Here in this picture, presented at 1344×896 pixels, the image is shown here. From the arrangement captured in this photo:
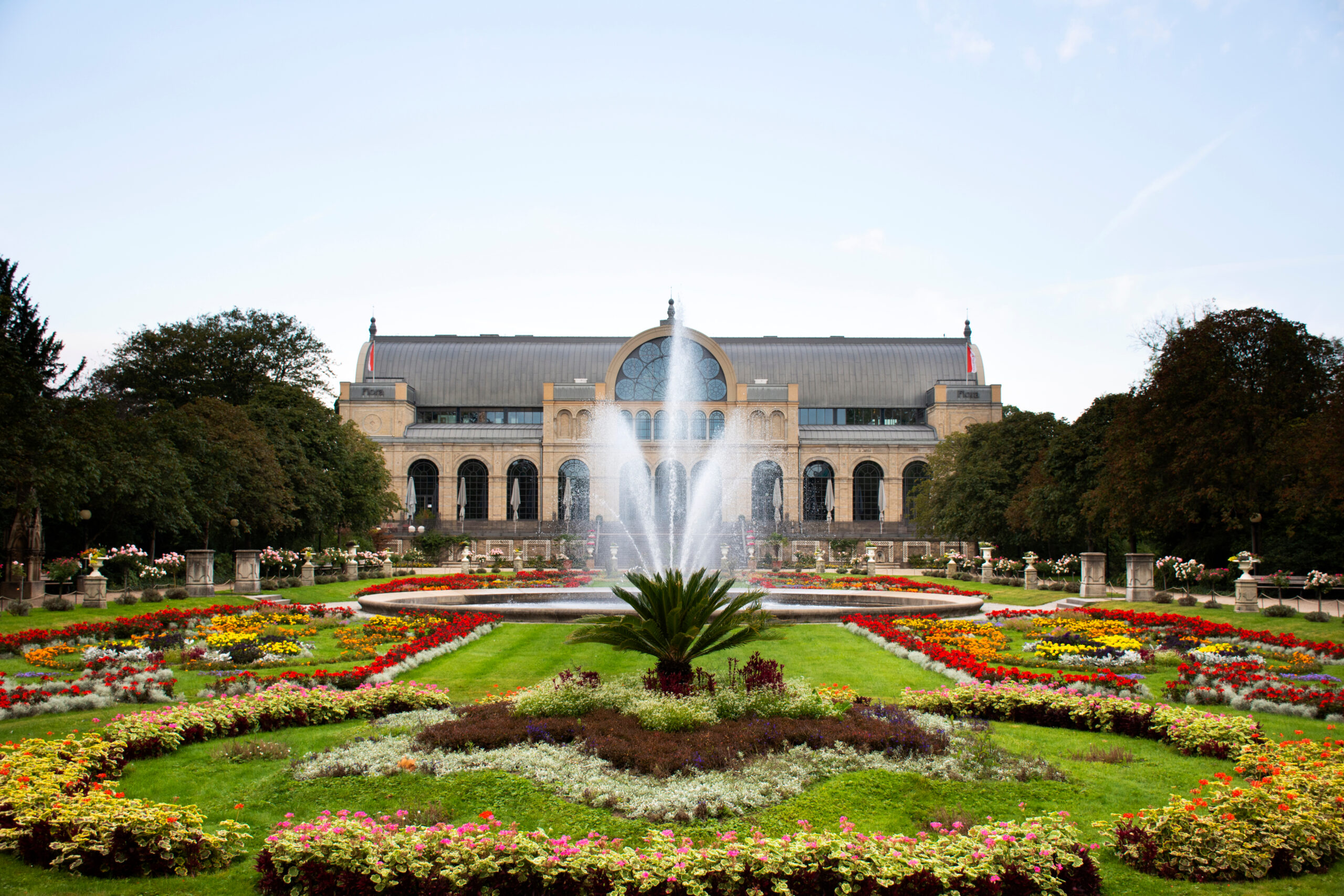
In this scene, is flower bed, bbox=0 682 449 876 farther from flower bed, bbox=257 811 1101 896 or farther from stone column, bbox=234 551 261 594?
stone column, bbox=234 551 261 594

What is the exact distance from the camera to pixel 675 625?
10.4 metres

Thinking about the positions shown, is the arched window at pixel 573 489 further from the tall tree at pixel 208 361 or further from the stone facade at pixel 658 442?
the tall tree at pixel 208 361

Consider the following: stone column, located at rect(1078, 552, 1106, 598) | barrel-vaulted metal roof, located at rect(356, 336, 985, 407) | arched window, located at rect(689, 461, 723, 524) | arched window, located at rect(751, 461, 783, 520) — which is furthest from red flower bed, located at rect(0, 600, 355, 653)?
barrel-vaulted metal roof, located at rect(356, 336, 985, 407)

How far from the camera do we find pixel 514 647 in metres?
16.4

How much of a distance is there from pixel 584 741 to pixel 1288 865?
5545 millimetres

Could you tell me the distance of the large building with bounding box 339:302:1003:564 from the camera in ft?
205

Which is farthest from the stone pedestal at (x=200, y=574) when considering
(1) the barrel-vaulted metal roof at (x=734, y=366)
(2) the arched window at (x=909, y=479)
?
(2) the arched window at (x=909, y=479)

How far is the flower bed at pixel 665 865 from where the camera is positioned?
558 cm

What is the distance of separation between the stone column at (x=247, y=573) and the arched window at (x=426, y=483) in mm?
36397

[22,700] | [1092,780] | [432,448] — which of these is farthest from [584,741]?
[432,448]

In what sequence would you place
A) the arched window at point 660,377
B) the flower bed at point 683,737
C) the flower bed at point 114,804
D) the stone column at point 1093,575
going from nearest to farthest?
1. the flower bed at point 114,804
2. the flower bed at point 683,737
3. the stone column at point 1093,575
4. the arched window at point 660,377

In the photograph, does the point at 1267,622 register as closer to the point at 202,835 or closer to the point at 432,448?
the point at 202,835

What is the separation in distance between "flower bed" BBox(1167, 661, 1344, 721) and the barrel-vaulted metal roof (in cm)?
5782

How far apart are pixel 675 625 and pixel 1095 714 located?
4.71m
